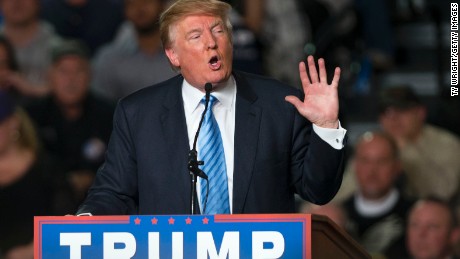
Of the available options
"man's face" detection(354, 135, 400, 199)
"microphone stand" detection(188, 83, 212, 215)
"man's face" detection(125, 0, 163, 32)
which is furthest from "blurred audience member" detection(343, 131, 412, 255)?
"microphone stand" detection(188, 83, 212, 215)

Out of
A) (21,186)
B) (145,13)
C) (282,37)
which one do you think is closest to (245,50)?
(282,37)

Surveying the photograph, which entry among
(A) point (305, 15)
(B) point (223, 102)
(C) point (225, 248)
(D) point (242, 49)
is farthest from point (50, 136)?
(C) point (225, 248)

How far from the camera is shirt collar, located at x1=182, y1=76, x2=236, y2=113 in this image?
4066 mm

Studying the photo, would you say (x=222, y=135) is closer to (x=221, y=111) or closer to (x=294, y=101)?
(x=221, y=111)

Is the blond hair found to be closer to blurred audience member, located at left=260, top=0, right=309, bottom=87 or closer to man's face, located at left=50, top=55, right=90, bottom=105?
man's face, located at left=50, top=55, right=90, bottom=105

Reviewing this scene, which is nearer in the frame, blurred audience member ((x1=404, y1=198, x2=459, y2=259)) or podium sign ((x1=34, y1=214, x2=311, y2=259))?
podium sign ((x1=34, y1=214, x2=311, y2=259))

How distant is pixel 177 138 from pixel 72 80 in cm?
425

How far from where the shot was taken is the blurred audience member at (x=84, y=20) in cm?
850

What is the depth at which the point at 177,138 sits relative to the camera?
4.04 meters

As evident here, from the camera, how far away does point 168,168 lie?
158 inches

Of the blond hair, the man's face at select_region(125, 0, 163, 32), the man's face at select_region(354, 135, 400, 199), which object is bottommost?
the man's face at select_region(354, 135, 400, 199)

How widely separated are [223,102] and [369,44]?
5.31m

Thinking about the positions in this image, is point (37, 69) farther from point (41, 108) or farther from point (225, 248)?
point (225, 248)

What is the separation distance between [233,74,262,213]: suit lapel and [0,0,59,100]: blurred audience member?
4331 millimetres
